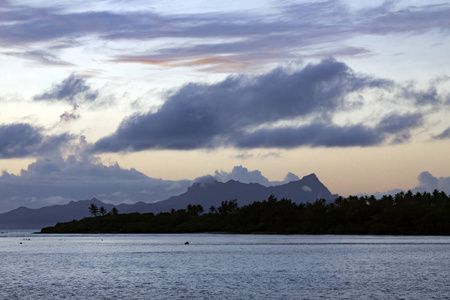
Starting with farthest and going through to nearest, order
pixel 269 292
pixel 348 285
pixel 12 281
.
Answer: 1. pixel 12 281
2. pixel 348 285
3. pixel 269 292

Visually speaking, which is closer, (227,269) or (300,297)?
(300,297)

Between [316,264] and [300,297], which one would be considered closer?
[300,297]

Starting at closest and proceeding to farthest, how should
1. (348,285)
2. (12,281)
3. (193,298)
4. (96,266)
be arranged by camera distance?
(193,298)
(348,285)
(12,281)
(96,266)

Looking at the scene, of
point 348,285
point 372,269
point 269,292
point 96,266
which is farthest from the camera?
point 96,266

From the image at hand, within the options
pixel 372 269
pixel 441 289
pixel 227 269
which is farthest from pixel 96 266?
pixel 441 289

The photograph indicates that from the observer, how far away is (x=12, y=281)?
3607 inches

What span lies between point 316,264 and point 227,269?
22.7m

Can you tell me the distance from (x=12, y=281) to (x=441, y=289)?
6104 centimetres

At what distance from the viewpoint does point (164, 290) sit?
7962cm

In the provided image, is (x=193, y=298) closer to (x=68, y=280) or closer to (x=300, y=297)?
(x=300, y=297)

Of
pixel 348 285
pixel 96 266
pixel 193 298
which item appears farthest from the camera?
pixel 96 266

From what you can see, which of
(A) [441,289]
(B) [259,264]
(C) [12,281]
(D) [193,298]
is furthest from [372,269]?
(C) [12,281]

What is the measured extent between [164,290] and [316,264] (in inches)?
2155

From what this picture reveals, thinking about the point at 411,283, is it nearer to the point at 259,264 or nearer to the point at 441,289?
the point at 441,289
